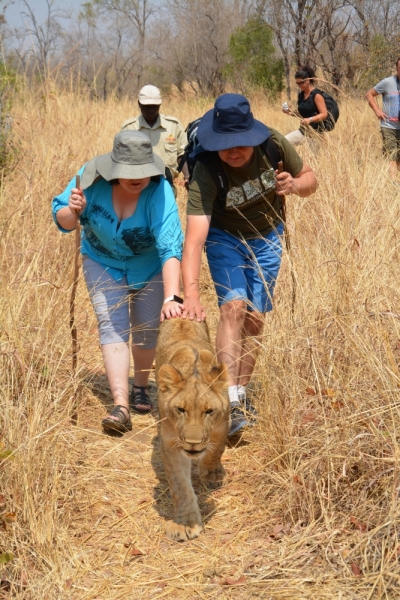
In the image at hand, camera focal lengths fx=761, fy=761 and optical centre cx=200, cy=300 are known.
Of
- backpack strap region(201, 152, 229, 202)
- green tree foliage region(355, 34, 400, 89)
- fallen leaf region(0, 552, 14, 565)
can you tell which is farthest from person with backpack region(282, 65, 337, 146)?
fallen leaf region(0, 552, 14, 565)

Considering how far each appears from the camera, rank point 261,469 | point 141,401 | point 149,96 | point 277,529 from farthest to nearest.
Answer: point 149,96
point 141,401
point 261,469
point 277,529

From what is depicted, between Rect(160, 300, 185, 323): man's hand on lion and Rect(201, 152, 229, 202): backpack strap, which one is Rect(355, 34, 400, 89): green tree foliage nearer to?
Rect(201, 152, 229, 202): backpack strap

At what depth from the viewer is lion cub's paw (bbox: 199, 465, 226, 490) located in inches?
156

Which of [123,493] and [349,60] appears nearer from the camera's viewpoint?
[123,493]

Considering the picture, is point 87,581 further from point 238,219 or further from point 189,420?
point 238,219

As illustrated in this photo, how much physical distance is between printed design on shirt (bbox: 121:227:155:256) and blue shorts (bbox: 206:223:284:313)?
0.35 m

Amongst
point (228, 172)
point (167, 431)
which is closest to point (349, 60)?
point (228, 172)

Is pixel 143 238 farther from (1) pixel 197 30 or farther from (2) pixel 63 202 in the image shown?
(1) pixel 197 30

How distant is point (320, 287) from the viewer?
3.99 metres

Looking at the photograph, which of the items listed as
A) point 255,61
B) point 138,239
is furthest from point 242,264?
point 255,61

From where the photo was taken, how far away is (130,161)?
4.20m

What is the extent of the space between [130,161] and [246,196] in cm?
67

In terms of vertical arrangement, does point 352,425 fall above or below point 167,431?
above

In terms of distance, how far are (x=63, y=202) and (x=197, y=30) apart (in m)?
23.8
